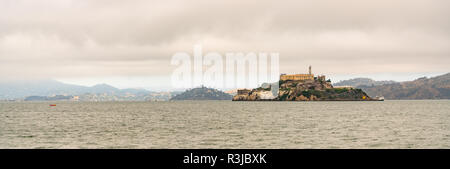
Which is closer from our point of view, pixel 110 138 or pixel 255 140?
pixel 255 140

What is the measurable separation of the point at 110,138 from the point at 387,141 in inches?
1632

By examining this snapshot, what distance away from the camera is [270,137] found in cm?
6231

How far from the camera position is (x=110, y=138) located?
61625mm
